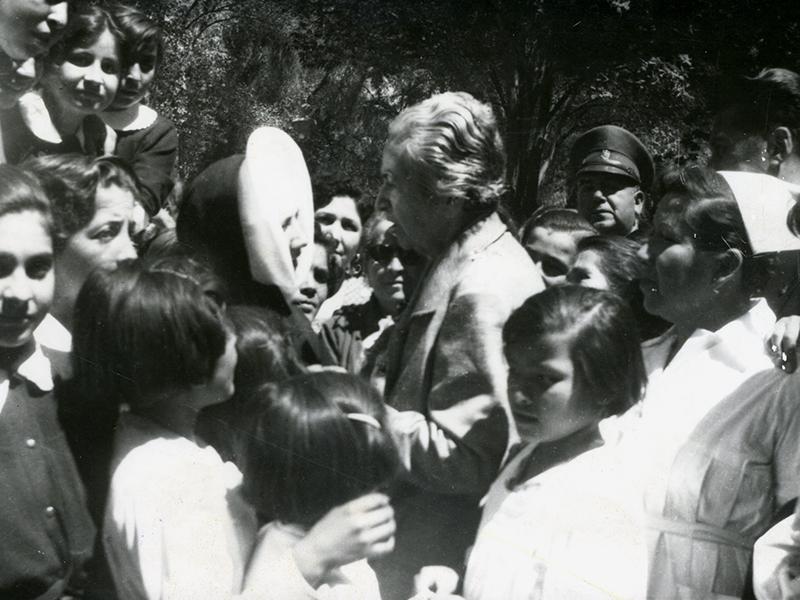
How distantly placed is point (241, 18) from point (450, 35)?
638 millimetres

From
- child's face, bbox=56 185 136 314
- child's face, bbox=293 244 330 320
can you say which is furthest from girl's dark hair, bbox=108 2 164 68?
child's face, bbox=293 244 330 320

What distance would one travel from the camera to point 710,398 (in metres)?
3.29

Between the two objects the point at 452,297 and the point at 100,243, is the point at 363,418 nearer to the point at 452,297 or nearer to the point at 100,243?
the point at 452,297

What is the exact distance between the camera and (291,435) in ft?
10.4

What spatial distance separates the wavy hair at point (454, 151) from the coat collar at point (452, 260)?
0.06m

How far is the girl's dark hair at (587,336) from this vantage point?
3107mm

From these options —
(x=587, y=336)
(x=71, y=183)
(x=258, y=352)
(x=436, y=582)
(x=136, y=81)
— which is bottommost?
(x=436, y=582)

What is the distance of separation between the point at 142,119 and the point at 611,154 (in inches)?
54.3

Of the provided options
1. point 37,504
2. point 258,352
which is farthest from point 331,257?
point 37,504

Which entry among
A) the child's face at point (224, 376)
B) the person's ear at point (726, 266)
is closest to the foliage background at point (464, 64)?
the person's ear at point (726, 266)

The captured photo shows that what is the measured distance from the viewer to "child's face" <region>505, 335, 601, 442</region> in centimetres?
310

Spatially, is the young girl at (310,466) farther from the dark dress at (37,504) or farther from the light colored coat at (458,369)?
the dark dress at (37,504)

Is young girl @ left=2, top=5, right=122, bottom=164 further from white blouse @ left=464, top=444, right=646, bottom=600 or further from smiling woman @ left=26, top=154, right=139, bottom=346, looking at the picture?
white blouse @ left=464, top=444, right=646, bottom=600

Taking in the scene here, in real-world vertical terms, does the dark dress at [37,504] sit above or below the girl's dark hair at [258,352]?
below
